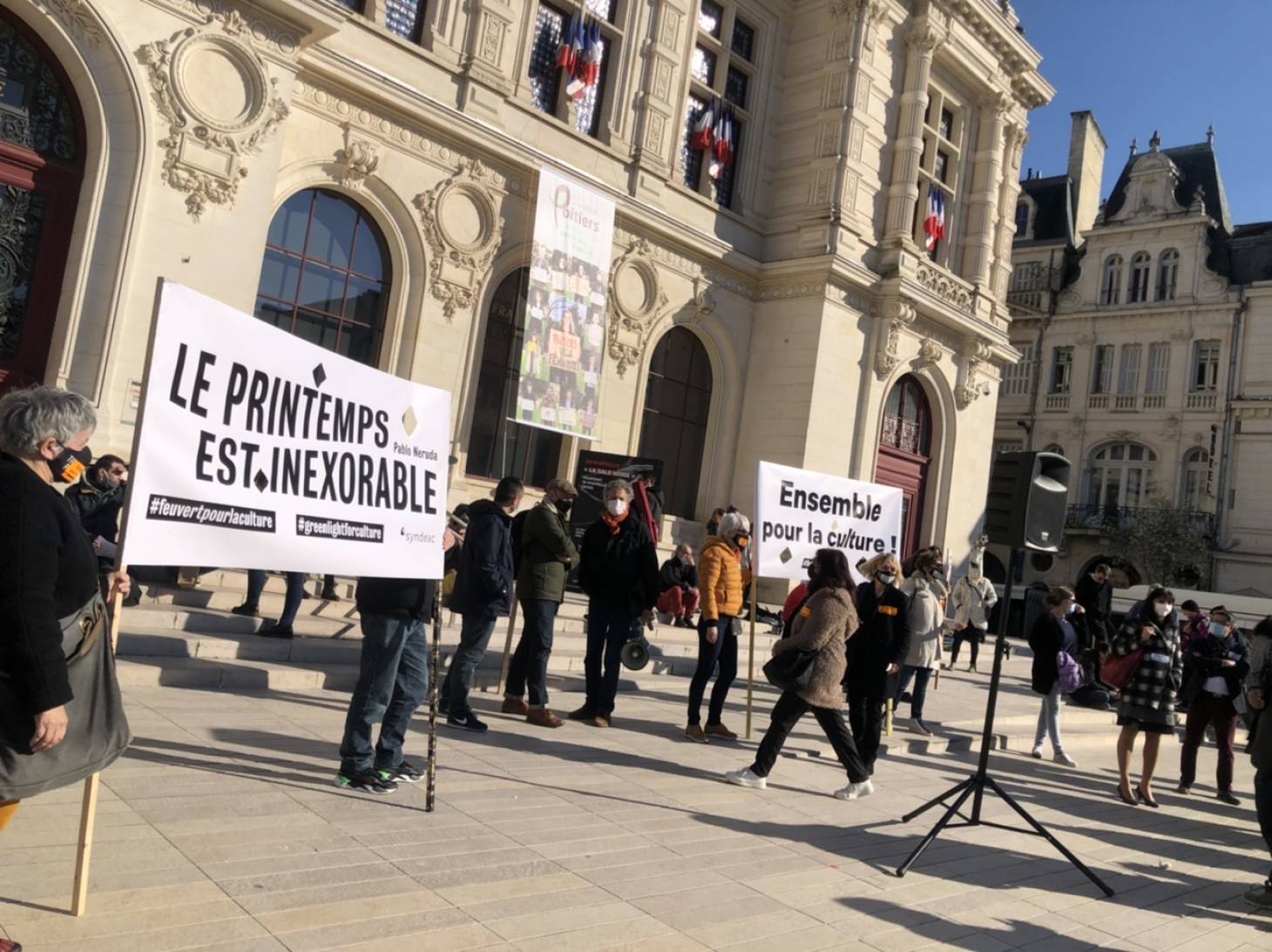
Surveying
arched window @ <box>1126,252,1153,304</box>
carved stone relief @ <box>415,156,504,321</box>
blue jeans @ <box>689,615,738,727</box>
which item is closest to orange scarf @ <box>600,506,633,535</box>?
blue jeans @ <box>689,615,738,727</box>

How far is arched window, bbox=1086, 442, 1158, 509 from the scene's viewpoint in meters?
37.4

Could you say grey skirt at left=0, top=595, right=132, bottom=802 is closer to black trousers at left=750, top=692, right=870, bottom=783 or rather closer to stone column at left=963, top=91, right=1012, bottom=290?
black trousers at left=750, top=692, right=870, bottom=783

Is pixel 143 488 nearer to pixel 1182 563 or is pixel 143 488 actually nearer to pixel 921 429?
pixel 921 429

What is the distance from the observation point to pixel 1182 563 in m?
34.7

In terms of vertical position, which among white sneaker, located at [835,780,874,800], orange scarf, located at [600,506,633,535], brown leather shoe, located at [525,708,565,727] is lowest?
white sneaker, located at [835,780,874,800]

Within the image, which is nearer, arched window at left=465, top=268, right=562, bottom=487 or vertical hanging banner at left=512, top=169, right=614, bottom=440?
vertical hanging banner at left=512, top=169, right=614, bottom=440

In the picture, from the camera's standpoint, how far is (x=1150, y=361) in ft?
125

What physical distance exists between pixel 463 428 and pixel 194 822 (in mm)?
11257

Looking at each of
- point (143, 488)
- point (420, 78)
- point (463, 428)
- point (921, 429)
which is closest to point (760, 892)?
point (143, 488)

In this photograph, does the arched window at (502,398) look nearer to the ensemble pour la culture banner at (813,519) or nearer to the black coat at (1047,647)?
the ensemble pour la culture banner at (813,519)

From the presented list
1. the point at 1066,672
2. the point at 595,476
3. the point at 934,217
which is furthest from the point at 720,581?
the point at 934,217

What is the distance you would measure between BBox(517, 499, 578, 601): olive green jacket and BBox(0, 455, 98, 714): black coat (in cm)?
499

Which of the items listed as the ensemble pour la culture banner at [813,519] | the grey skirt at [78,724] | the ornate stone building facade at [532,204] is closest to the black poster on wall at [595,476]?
the ornate stone building facade at [532,204]

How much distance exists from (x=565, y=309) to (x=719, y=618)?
8.88 m
